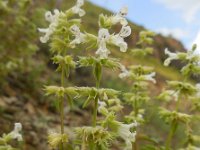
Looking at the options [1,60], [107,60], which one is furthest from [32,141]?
[107,60]

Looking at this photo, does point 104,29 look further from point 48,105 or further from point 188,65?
point 48,105

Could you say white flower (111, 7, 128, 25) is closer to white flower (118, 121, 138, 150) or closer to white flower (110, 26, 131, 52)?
white flower (110, 26, 131, 52)

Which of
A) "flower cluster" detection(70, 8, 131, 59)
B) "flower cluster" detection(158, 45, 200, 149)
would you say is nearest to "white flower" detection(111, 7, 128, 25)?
"flower cluster" detection(70, 8, 131, 59)

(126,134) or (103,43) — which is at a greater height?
(103,43)

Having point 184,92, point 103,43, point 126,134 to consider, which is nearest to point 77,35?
point 103,43

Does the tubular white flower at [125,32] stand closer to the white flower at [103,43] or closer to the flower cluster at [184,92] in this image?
the white flower at [103,43]

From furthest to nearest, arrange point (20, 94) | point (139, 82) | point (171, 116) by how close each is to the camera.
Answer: point (20, 94), point (139, 82), point (171, 116)

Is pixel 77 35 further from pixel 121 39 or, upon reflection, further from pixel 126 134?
pixel 126 134
